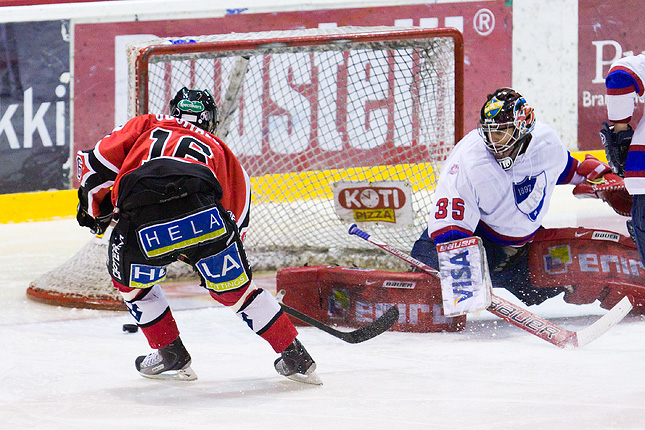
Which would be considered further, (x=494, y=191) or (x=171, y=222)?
(x=494, y=191)

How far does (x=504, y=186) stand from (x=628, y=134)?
15.7 inches

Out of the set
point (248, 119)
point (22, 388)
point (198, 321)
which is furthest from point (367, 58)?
point (22, 388)

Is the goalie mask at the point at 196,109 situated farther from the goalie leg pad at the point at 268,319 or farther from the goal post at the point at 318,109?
the goal post at the point at 318,109

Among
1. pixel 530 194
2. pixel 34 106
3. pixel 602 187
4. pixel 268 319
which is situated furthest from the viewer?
pixel 34 106

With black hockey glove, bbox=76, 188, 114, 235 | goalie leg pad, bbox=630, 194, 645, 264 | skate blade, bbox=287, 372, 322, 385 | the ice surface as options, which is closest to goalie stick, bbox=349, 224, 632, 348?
the ice surface

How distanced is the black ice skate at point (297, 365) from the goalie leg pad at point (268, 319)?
0.06 ft

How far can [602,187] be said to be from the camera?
10.8 ft

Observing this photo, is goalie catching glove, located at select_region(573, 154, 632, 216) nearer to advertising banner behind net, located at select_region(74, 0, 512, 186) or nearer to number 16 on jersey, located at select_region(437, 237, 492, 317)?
number 16 on jersey, located at select_region(437, 237, 492, 317)

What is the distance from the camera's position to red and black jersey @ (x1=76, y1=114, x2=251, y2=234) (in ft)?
7.88

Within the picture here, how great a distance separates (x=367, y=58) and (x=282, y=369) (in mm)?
1995

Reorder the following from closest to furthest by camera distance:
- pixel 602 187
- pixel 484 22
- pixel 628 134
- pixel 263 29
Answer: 1. pixel 628 134
2. pixel 602 187
3. pixel 263 29
4. pixel 484 22

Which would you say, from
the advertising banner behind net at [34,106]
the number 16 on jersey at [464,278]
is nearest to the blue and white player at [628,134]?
the number 16 on jersey at [464,278]

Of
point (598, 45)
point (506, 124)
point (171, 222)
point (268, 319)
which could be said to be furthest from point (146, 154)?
point (598, 45)

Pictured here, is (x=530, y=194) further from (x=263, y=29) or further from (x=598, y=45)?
(x=598, y=45)
